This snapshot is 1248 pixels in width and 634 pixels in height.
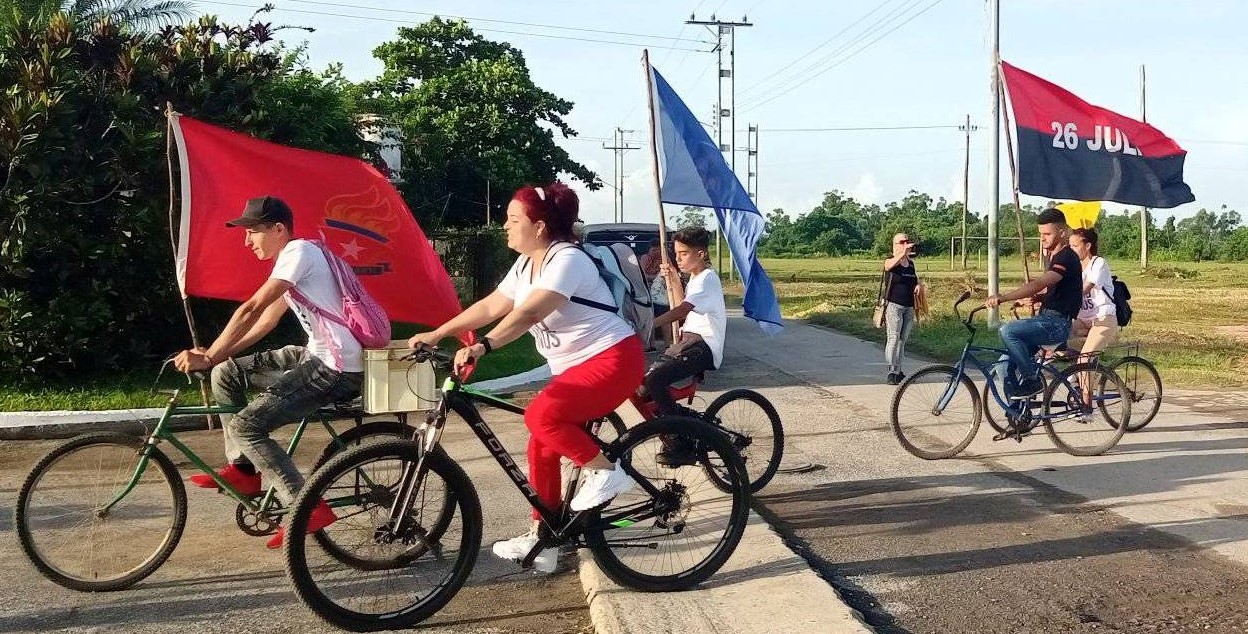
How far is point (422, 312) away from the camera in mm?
7418

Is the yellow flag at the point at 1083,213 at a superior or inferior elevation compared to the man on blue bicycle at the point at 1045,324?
superior

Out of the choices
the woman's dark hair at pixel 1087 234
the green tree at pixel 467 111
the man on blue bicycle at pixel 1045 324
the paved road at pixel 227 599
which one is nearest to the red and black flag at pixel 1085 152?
the woman's dark hair at pixel 1087 234

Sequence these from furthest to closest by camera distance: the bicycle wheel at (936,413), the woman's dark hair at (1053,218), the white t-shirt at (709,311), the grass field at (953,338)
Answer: the grass field at (953,338)
the woman's dark hair at (1053,218)
the bicycle wheel at (936,413)
the white t-shirt at (709,311)

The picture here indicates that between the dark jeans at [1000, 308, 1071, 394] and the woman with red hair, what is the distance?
4177mm

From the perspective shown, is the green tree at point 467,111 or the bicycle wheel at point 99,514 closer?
the bicycle wheel at point 99,514

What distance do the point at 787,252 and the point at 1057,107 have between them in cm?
9142

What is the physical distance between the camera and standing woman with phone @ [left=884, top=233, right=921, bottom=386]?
11.5m

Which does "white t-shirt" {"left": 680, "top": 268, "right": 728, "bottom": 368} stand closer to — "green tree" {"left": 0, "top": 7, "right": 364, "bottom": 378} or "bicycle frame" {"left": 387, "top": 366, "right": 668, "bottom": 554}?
"bicycle frame" {"left": 387, "top": 366, "right": 668, "bottom": 554}

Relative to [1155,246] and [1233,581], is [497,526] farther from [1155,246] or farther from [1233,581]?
[1155,246]

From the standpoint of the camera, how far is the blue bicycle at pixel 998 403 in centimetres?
769

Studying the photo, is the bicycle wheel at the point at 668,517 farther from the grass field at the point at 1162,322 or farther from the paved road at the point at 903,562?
the grass field at the point at 1162,322

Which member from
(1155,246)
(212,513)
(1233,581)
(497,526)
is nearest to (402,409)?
(497,526)

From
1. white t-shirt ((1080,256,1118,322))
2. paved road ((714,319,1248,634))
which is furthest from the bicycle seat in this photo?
white t-shirt ((1080,256,1118,322))

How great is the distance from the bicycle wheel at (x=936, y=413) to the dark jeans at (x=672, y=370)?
189 cm
